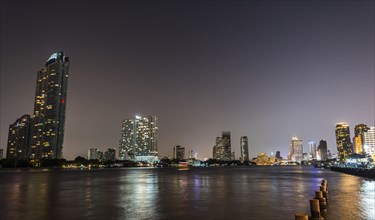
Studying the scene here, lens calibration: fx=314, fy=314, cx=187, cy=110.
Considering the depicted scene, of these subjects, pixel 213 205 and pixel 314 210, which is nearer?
pixel 314 210

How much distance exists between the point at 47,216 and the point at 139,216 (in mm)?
7550

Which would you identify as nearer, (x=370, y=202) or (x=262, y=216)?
(x=262, y=216)

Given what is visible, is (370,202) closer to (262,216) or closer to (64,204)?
(262,216)

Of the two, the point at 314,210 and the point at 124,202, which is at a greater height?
the point at 314,210

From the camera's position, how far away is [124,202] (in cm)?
3259

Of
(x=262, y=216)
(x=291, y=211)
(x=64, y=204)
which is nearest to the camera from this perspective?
(x=262, y=216)

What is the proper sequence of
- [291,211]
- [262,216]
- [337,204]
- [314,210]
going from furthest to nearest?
[337,204] → [291,211] → [262,216] → [314,210]

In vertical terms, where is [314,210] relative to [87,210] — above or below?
above

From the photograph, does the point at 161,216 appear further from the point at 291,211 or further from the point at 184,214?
the point at 291,211

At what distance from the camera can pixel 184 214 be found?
83.1 feet

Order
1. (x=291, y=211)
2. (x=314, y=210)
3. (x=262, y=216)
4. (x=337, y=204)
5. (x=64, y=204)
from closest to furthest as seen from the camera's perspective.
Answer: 1. (x=314, y=210)
2. (x=262, y=216)
3. (x=291, y=211)
4. (x=337, y=204)
5. (x=64, y=204)

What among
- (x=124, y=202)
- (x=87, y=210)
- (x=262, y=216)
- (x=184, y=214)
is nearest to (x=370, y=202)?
(x=262, y=216)

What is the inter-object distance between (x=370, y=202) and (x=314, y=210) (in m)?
18.8

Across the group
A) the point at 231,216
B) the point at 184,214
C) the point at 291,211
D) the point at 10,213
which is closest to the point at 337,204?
the point at 291,211
